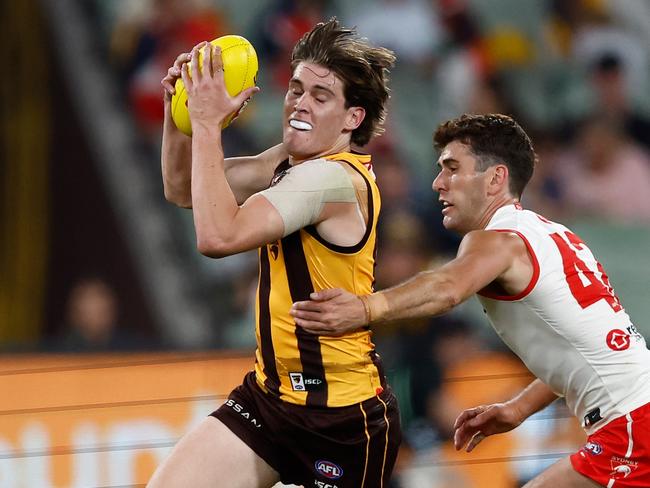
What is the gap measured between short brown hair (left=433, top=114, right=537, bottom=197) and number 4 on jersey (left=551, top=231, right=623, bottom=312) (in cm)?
31

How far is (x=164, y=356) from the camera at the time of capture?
561cm

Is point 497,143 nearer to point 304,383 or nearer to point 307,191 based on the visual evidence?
point 307,191

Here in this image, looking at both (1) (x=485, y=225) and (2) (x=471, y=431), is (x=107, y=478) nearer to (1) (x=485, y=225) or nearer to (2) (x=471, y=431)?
(2) (x=471, y=431)

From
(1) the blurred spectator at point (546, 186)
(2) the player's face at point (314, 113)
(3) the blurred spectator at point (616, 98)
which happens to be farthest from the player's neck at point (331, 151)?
(3) the blurred spectator at point (616, 98)

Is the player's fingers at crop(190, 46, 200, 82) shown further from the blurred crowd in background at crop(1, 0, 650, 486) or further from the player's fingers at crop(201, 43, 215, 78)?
the blurred crowd in background at crop(1, 0, 650, 486)

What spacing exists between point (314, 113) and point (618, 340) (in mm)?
1340

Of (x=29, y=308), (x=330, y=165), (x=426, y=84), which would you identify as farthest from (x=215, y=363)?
(x=426, y=84)

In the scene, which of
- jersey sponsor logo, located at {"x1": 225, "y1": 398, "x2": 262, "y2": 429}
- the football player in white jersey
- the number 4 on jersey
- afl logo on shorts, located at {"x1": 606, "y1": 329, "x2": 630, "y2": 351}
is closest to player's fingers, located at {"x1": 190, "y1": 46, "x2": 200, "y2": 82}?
the football player in white jersey

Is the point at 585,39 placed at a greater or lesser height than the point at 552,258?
greater

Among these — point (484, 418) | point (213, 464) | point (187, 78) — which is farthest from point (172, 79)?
point (484, 418)

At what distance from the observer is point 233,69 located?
380cm

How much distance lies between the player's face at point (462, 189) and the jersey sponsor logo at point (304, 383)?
0.74 meters

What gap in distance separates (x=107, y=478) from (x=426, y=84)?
468 centimetres

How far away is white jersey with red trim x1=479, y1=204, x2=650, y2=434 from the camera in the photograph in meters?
3.84
